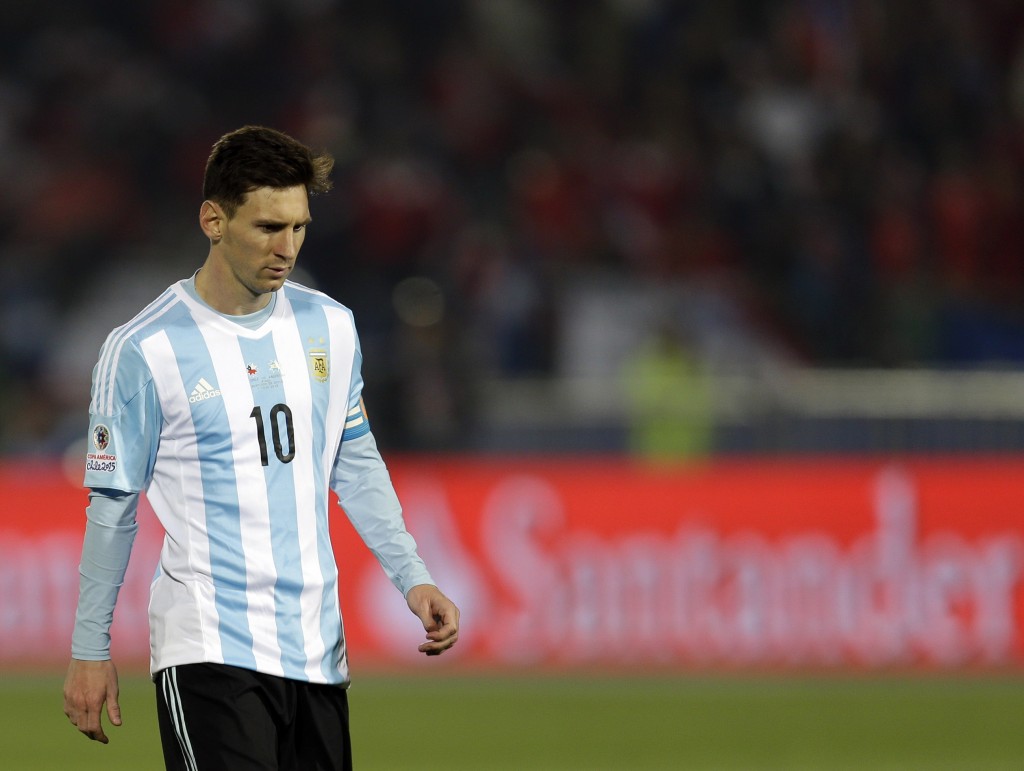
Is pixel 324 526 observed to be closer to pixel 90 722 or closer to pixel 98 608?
pixel 98 608

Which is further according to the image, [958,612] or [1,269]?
[1,269]

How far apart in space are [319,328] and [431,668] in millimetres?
6460

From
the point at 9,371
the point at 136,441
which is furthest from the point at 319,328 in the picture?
the point at 9,371

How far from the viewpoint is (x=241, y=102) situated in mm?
14016

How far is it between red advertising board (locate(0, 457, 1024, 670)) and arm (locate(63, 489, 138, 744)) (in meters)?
6.28

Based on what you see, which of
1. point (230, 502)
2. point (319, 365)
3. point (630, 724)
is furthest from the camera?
point (630, 724)

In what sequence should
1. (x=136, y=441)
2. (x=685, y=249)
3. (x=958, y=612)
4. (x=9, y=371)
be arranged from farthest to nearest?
(x=685, y=249)
(x=9, y=371)
(x=958, y=612)
(x=136, y=441)

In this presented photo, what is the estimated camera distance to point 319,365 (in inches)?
139

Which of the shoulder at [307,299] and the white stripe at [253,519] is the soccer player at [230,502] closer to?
the white stripe at [253,519]

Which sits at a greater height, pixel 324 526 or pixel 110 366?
pixel 110 366

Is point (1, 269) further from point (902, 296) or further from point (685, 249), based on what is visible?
point (902, 296)

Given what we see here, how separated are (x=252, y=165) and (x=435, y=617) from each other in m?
1.00

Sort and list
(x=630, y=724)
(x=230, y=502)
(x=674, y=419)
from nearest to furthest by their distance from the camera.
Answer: (x=230, y=502)
(x=630, y=724)
(x=674, y=419)

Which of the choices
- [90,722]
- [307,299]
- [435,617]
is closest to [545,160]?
[307,299]
